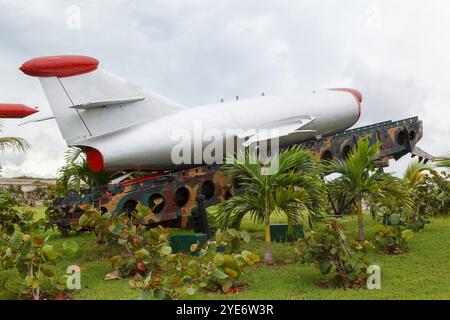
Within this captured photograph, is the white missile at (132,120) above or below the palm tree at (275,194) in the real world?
above

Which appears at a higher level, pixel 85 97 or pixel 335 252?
pixel 85 97

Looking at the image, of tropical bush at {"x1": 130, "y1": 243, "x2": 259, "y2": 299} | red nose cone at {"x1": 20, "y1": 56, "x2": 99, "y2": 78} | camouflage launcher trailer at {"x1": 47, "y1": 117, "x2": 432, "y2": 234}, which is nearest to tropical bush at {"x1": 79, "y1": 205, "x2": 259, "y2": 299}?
tropical bush at {"x1": 130, "y1": 243, "x2": 259, "y2": 299}

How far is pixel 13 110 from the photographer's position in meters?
9.93

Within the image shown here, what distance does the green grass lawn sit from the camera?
6559mm

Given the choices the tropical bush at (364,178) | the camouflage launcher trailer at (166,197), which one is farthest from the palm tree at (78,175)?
the tropical bush at (364,178)

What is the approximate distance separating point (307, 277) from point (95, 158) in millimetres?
5657

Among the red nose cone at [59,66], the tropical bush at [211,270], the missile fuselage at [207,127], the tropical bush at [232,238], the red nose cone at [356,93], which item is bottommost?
the tropical bush at [211,270]

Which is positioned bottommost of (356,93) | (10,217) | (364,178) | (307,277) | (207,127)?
(307,277)

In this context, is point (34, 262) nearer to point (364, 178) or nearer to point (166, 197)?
point (166, 197)

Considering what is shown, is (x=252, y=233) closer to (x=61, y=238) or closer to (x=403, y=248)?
(x=403, y=248)

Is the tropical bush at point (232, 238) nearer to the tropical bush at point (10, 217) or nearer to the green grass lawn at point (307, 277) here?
the green grass lawn at point (307, 277)

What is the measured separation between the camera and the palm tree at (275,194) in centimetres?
827

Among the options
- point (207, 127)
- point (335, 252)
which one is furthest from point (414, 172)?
point (335, 252)
